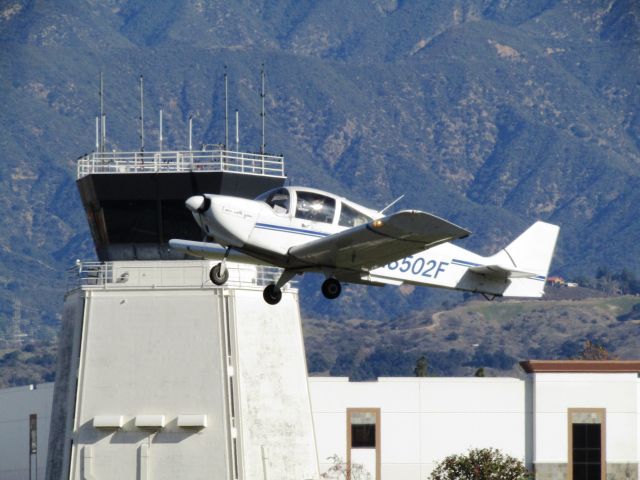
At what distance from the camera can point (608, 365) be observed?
7519cm

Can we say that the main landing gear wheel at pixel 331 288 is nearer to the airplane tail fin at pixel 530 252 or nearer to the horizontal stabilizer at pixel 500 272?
the horizontal stabilizer at pixel 500 272

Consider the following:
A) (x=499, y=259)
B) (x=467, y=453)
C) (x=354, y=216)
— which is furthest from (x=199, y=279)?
(x=467, y=453)

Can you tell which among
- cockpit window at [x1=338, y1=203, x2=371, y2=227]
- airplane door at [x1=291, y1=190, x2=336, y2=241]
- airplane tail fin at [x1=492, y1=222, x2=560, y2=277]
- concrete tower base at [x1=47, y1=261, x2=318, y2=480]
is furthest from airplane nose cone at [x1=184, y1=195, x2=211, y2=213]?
concrete tower base at [x1=47, y1=261, x2=318, y2=480]

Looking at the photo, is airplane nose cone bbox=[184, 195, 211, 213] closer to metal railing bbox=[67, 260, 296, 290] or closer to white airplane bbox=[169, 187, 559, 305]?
white airplane bbox=[169, 187, 559, 305]

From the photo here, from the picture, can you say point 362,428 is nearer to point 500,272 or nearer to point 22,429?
point 22,429

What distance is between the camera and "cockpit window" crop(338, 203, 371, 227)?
38625mm

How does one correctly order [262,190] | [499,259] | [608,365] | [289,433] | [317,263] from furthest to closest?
[608,365] → [289,433] → [262,190] → [499,259] → [317,263]

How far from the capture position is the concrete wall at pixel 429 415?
249 ft

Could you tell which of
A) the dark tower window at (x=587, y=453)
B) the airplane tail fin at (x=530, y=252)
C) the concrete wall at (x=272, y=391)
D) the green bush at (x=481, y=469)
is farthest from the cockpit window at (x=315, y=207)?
the dark tower window at (x=587, y=453)

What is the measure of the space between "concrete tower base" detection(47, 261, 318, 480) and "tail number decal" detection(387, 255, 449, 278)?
39.5 feet

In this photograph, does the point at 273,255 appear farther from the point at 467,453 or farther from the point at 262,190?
the point at 467,453

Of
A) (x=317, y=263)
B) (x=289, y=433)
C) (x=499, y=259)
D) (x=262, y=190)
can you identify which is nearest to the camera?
(x=317, y=263)

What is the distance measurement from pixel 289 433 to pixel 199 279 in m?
5.82

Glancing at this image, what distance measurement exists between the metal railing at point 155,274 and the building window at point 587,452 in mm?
27089
